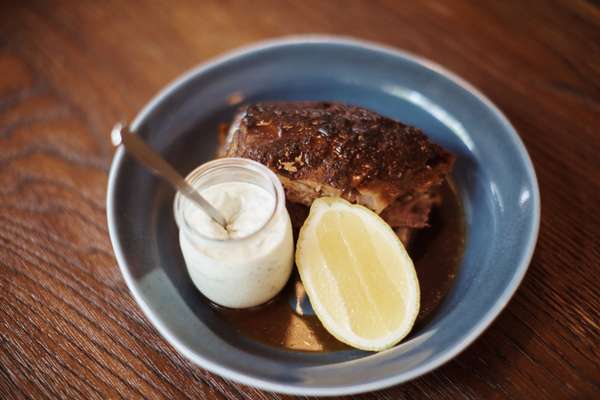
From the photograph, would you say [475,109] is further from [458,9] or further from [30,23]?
[30,23]

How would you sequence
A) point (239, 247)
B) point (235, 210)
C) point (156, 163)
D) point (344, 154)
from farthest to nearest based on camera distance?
point (344, 154)
point (235, 210)
point (239, 247)
point (156, 163)

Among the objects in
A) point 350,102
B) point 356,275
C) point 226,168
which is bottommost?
point 356,275

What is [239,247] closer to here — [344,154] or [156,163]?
[156,163]

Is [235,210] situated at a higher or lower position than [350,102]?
lower

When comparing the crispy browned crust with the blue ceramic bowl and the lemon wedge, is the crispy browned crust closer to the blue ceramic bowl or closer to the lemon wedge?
the lemon wedge

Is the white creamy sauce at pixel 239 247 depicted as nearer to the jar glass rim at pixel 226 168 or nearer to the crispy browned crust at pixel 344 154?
the jar glass rim at pixel 226 168

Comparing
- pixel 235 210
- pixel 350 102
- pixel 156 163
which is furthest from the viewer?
pixel 350 102

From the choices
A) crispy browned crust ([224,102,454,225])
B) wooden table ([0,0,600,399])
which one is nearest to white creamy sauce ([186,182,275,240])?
crispy browned crust ([224,102,454,225])

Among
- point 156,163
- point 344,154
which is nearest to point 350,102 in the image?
point 344,154

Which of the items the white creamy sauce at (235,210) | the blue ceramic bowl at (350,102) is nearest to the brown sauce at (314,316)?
the blue ceramic bowl at (350,102)
